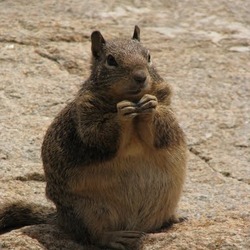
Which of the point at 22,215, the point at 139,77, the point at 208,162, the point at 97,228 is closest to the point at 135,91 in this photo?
the point at 139,77

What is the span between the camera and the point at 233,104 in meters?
8.62

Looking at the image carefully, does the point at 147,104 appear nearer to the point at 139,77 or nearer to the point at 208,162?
the point at 139,77

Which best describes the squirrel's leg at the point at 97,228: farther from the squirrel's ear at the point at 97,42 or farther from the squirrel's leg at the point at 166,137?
the squirrel's ear at the point at 97,42

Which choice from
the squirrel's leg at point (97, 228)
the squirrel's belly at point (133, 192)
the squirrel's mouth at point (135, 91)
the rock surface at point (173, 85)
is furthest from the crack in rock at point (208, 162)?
the squirrel's mouth at point (135, 91)

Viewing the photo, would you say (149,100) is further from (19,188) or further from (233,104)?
(233,104)

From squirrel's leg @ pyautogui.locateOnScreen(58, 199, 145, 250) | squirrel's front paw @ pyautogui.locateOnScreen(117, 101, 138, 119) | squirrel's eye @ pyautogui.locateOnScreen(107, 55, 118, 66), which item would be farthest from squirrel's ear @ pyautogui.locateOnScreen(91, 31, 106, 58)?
squirrel's leg @ pyautogui.locateOnScreen(58, 199, 145, 250)

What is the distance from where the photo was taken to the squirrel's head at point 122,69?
591 cm

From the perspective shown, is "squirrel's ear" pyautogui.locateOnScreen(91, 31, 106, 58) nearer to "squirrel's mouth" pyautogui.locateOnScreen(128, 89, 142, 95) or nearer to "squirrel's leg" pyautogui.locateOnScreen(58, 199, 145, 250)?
"squirrel's mouth" pyautogui.locateOnScreen(128, 89, 142, 95)

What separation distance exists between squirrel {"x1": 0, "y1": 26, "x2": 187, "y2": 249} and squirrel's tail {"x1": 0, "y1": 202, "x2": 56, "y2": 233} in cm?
34

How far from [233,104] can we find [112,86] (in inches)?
110

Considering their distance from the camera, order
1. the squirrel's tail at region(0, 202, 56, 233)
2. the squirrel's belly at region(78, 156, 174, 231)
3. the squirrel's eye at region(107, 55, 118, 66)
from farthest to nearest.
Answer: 1. the squirrel's tail at region(0, 202, 56, 233)
2. the squirrel's eye at region(107, 55, 118, 66)
3. the squirrel's belly at region(78, 156, 174, 231)

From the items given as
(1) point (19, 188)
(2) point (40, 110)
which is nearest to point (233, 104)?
(2) point (40, 110)

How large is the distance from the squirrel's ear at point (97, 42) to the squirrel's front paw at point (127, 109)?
747mm

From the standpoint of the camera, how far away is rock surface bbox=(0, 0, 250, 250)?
6.41 metres
